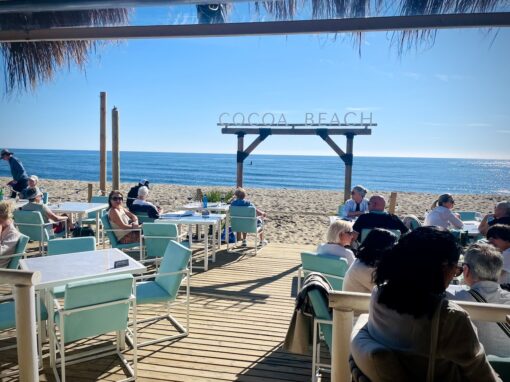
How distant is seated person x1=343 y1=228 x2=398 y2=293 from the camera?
2.57 metres

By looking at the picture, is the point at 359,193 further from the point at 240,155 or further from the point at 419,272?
the point at 419,272

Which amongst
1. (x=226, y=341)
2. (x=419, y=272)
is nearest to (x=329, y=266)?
(x=226, y=341)

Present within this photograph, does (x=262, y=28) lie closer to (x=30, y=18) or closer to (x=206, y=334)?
(x=30, y=18)

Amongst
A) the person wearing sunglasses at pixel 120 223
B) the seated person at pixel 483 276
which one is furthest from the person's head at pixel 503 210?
the person wearing sunglasses at pixel 120 223

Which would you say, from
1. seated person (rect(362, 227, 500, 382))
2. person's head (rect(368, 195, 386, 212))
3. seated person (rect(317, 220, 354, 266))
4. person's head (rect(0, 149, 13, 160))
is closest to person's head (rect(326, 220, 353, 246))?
seated person (rect(317, 220, 354, 266))

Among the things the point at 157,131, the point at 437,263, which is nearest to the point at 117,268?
the point at 437,263

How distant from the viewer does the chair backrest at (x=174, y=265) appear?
3.23 meters

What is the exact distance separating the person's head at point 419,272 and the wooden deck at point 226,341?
181 cm

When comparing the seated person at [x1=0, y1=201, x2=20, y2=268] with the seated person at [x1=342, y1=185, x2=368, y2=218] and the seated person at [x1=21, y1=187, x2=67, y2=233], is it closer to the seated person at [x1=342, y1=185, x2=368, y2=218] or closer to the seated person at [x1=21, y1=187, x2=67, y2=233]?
the seated person at [x1=21, y1=187, x2=67, y2=233]

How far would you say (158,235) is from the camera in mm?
4688

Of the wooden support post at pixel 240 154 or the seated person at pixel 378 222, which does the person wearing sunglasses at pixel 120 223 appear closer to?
the seated person at pixel 378 222

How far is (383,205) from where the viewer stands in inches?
198

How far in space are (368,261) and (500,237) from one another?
4.95ft

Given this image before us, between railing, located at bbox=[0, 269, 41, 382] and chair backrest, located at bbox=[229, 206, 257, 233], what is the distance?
4.44 meters
